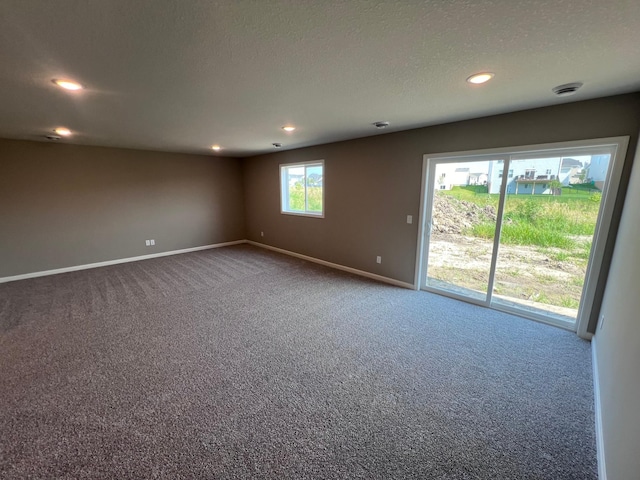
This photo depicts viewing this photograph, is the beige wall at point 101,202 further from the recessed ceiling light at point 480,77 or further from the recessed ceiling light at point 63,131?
the recessed ceiling light at point 480,77

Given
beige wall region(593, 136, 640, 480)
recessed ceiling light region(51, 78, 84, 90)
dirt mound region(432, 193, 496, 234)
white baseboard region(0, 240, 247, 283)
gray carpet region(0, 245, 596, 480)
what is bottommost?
gray carpet region(0, 245, 596, 480)

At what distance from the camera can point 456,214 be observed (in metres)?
3.46

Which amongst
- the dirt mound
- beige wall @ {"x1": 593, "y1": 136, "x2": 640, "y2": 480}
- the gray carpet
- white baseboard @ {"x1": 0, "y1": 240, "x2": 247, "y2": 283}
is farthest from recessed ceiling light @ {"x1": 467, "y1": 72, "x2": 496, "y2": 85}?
white baseboard @ {"x1": 0, "y1": 240, "x2": 247, "y2": 283}

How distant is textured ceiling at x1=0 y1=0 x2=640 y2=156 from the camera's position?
1192mm

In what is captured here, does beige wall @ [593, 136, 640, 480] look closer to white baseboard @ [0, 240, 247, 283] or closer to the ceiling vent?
the ceiling vent

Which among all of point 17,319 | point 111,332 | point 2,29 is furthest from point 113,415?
point 17,319

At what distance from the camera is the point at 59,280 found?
14.1 ft

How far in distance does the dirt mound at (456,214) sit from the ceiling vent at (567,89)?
1.29 metres

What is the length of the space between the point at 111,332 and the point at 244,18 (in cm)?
316

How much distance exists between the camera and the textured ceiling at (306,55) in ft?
3.91

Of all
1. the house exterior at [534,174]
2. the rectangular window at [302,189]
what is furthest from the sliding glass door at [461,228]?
the rectangular window at [302,189]

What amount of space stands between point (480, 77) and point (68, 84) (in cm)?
313

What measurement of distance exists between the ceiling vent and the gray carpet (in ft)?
7.56

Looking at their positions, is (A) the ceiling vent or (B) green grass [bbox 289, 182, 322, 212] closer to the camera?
(A) the ceiling vent
